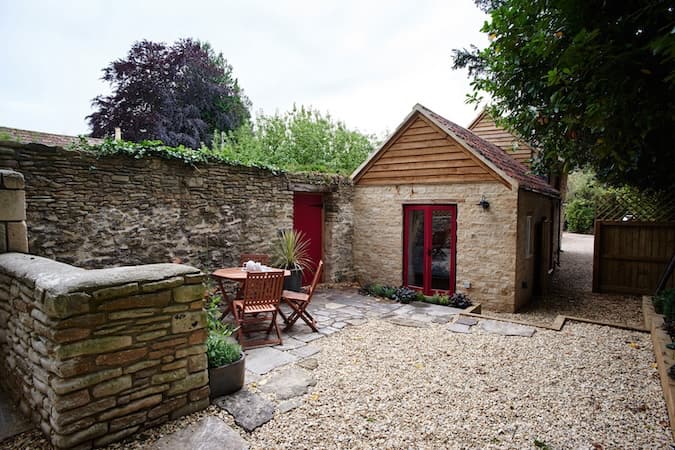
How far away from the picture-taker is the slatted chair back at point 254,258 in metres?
6.43

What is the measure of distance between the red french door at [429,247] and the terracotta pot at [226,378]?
553 cm

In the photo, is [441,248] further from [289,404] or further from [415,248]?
[289,404]

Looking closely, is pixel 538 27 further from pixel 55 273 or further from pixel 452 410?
pixel 55 273

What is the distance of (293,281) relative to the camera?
695 centimetres

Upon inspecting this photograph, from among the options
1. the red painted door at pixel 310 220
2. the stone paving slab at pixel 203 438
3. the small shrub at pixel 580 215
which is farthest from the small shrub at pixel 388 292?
the small shrub at pixel 580 215

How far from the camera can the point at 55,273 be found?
2564mm

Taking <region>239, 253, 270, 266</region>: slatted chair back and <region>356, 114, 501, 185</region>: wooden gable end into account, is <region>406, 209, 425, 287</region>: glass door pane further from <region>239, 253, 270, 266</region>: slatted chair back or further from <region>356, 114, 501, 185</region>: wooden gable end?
<region>239, 253, 270, 266</region>: slatted chair back

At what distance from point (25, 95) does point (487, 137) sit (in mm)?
18217

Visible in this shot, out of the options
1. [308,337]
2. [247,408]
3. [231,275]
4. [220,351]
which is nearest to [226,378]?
[220,351]

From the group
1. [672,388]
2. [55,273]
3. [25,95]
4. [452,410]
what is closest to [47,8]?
[25,95]

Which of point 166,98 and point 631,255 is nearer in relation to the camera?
point 631,255

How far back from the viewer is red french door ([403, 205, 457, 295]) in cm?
780

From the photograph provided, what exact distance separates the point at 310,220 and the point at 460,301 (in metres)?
3.95

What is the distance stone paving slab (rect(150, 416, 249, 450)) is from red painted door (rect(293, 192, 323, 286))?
18.5 ft
